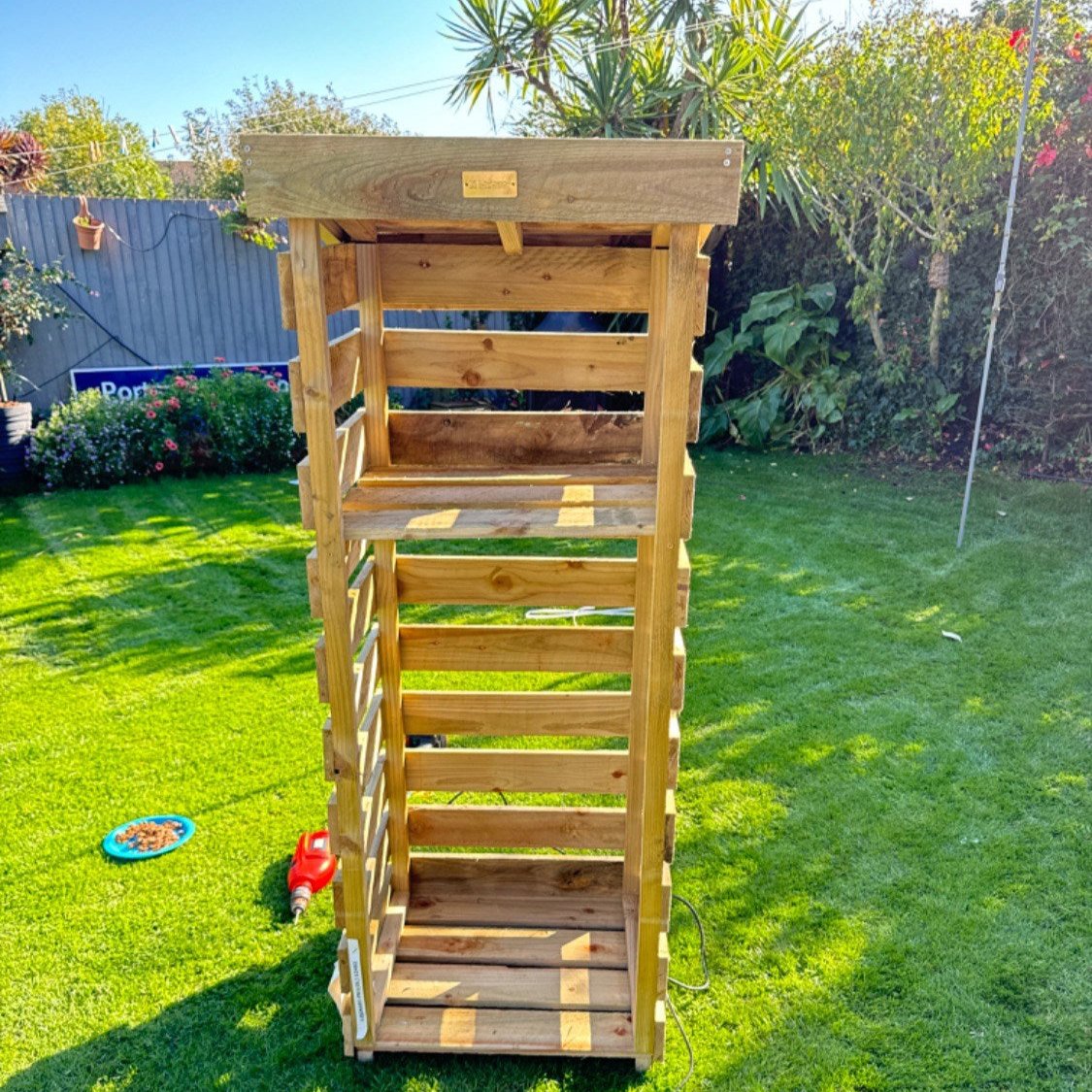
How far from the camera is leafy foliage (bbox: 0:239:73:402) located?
714 centimetres

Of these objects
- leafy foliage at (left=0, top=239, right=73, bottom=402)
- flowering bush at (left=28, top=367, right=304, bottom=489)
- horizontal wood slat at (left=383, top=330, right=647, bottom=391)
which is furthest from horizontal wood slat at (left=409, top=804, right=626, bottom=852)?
leafy foliage at (left=0, top=239, right=73, bottom=402)

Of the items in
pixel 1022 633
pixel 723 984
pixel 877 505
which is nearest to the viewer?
pixel 723 984

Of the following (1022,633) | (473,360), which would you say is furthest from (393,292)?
(1022,633)

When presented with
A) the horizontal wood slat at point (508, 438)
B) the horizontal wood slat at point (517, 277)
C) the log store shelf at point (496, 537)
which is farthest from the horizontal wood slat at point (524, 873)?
the horizontal wood slat at point (517, 277)

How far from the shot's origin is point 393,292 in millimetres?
2221

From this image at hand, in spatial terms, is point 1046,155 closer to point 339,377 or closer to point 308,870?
point 339,377

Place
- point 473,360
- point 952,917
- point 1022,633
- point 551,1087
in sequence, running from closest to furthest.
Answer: point 551,1087, point 473,360, point 952,917, point 1022,633

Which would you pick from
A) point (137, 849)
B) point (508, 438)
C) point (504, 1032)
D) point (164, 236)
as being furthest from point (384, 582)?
point (164, 236)

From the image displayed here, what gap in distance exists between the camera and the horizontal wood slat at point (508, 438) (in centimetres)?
242

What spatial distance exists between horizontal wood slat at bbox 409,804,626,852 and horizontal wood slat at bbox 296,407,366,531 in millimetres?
1157

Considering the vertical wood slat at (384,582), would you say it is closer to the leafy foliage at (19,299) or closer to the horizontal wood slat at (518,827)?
the horizontal wood slat at (518,827)

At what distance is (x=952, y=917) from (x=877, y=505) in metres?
4.51

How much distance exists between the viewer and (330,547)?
5.99 feet

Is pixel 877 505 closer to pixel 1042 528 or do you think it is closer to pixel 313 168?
pixel 1042 528
